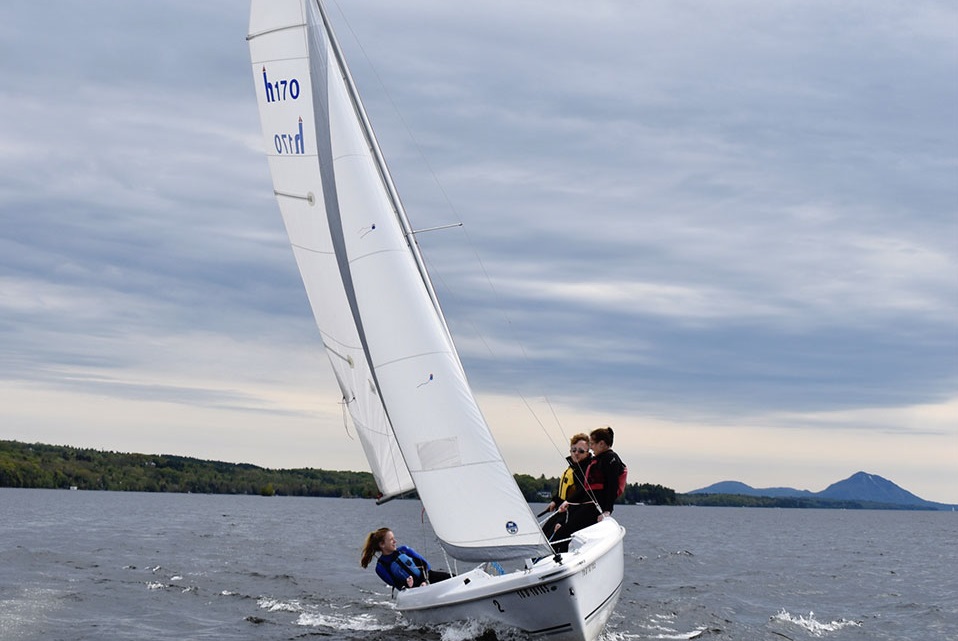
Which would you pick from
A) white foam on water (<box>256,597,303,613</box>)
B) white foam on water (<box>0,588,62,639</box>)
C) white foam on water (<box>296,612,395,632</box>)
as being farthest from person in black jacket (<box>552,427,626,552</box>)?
white foam on water (<box>0,588,62,639</box>)

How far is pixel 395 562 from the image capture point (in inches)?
577

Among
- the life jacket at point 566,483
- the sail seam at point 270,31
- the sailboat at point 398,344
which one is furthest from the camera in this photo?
the life jacket at point 566,483

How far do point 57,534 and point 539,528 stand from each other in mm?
28494

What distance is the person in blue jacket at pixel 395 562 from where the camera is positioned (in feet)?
47.8

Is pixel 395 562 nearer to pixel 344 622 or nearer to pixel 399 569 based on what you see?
pixel 399 569

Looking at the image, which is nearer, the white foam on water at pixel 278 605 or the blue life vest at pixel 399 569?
the blue life vest at pixel 399 569

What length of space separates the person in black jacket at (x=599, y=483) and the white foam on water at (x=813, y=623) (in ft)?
19.3

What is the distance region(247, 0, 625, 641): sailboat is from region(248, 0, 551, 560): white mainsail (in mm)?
17

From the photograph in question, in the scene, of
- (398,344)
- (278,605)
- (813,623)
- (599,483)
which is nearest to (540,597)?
(599,483)

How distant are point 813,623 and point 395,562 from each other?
9258mm

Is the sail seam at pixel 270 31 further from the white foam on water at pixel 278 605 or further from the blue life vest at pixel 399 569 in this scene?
the white foam on water at pixel 278 605

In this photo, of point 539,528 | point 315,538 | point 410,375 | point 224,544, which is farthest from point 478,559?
point 315,538

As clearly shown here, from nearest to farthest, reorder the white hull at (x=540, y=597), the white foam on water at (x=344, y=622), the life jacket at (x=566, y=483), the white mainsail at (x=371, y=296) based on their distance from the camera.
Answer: the white hull at (x=540, y=597)
the white mainsail at (x=371, y=296)
the life jacket at (x=566, y=483)
the white foam on water at (x=344, y=622)

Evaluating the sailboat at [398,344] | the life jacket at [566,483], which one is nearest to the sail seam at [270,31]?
the sailboat at [398,344]
